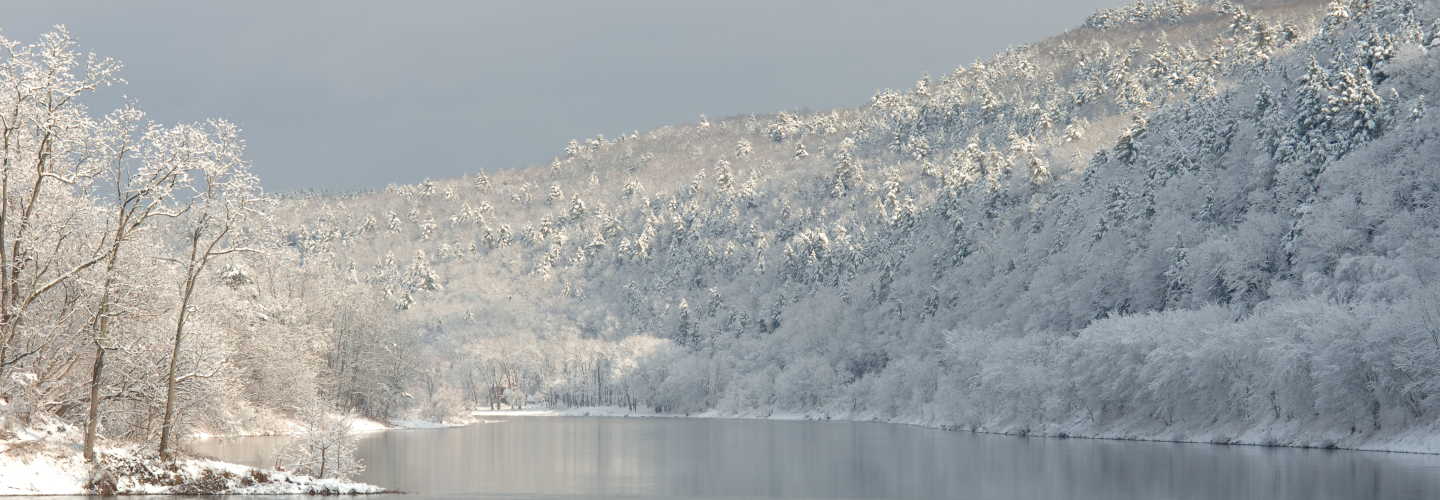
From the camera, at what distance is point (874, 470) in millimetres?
53656

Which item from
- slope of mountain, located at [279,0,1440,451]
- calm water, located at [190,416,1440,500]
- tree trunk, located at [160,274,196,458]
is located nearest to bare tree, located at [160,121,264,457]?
tree trunk, located at [160,274,196,458]

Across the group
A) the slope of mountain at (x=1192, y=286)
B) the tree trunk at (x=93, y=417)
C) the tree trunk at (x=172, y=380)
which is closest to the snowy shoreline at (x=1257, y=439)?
the slope of mountain at (x=1192, y=286)

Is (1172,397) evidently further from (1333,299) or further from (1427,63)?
(1427,63)

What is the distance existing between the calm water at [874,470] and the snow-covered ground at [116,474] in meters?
3.86

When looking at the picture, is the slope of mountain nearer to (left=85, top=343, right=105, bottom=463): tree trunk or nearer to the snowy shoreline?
the snowy shoreline

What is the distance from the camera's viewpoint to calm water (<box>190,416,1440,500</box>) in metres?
41.3

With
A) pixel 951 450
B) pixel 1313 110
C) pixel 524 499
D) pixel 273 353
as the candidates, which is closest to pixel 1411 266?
pixel 951 450

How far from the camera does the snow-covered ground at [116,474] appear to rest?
32.5m

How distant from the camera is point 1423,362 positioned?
2290 inches

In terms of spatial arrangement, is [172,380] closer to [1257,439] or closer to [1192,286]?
[1257,439]

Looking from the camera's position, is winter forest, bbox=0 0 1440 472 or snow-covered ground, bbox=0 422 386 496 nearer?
snow-covered ground, bbox=0 422 386 496

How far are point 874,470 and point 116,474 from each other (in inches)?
1183

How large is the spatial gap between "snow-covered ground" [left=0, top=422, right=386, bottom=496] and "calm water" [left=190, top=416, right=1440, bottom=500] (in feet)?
12.7

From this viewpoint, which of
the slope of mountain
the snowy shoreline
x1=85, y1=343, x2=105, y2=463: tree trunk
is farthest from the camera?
the slope of mountain
